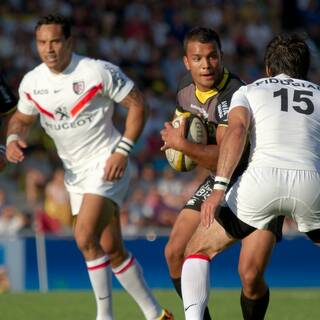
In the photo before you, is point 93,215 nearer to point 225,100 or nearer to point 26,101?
point 26,101

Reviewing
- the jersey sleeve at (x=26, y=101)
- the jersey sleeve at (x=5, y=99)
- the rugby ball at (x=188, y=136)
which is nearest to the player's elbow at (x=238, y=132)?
the rugby ball at (x=188, y=136)

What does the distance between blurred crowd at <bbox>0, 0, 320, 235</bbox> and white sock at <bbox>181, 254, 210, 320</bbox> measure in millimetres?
8389

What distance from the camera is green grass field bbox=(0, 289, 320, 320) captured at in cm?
1107

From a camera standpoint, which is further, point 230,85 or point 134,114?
point 134,114

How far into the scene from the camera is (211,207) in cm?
726

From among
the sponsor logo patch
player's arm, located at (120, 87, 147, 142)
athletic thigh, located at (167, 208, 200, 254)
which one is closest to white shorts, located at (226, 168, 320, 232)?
athletic thigh, located at (167, 208, 200, 254)

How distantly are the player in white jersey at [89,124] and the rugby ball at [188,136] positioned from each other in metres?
1.05

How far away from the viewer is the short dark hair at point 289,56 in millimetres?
7801

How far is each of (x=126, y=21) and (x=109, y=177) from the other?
1186 cm

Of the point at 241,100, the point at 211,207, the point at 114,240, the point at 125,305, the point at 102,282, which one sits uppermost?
the point at 241,100

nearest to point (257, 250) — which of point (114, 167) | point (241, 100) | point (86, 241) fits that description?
point (241, 100)

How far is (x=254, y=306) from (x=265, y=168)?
1.13m

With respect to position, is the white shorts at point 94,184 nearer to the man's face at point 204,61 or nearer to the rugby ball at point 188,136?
the rugby ball at point 188,136

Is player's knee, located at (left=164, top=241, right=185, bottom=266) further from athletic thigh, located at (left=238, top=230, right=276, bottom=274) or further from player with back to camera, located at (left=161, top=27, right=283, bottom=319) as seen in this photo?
athletic thigh, located at (left=238, top=230, right=276, bottom=274)
